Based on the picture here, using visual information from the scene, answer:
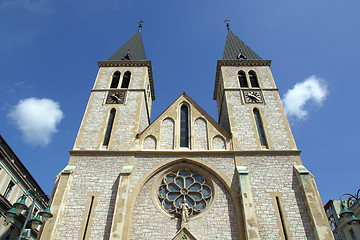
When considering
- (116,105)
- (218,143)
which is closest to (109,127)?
(116,105)

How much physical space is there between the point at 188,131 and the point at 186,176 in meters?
2.89

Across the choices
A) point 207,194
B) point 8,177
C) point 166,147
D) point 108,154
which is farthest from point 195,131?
point 8,177

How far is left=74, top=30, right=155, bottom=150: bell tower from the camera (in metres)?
14.5

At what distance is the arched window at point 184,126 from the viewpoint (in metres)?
14.6

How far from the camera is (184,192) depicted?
490 inches

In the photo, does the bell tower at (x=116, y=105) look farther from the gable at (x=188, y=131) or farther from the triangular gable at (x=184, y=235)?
the triangular gable at (x=184, y=235)

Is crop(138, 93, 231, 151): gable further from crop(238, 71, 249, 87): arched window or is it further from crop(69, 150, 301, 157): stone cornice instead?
crop(238, 71, 249, 87): arched window

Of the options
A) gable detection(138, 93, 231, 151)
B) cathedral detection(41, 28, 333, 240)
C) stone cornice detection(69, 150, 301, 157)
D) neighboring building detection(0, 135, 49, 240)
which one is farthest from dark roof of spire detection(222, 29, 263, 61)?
neighboring building detection(0, 135, 49, 240)

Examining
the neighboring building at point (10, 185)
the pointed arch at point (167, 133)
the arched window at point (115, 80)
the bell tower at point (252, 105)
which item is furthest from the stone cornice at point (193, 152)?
the arched window at point (115, 80)

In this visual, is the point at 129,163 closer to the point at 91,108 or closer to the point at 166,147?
the point at 166,147

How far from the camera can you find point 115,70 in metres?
19.4

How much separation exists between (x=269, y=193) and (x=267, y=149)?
106 inches

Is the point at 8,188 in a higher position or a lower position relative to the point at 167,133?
lower

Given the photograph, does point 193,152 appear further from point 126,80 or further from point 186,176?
point 126,80
